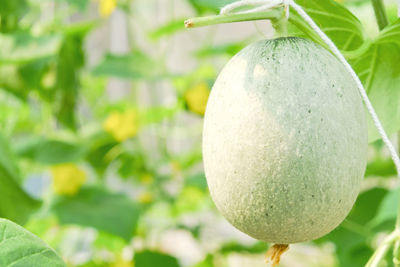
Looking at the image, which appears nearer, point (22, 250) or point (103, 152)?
point (22, 250)

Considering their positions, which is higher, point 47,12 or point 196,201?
point 47,12

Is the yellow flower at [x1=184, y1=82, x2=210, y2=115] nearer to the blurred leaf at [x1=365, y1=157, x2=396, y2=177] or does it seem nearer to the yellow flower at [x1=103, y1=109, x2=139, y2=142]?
the yellow flower at [x1=103, y1=109, x2=139, y2=142]

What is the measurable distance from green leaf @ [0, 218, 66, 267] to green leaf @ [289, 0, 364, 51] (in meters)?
0.18

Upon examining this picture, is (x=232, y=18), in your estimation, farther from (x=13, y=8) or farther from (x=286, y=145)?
(x=13, y=8)

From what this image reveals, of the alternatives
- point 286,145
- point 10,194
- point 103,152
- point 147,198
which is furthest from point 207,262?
point 286,145

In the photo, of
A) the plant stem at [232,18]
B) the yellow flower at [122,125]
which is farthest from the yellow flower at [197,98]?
the plant stem at [232,18]

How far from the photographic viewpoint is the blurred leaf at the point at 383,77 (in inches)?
14.3

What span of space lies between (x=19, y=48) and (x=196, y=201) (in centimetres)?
61

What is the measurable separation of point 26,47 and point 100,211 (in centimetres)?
32

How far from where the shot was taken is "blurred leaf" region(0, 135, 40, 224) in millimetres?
599

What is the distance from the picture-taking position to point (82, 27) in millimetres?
1072

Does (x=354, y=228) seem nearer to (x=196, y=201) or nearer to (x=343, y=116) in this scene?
(x=196, y=201)

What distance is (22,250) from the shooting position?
29 cm

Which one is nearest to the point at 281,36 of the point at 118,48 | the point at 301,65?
the point at 301,65
